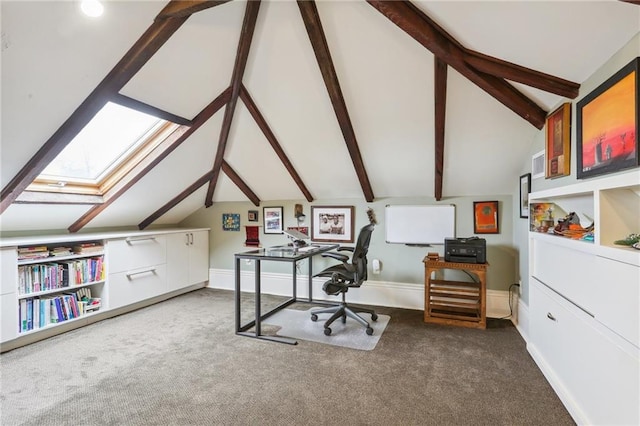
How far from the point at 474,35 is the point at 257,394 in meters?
2.68

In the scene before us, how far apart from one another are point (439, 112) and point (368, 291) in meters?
2.41

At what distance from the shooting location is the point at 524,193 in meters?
3.11

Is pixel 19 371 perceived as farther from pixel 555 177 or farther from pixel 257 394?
pixel 555 177

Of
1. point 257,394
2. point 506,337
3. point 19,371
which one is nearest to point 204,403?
point 257,394

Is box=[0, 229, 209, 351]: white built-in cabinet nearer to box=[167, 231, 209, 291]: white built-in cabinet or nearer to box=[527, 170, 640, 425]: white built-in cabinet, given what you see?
box=[167, 231, 209, 291]: white built-in cabinet

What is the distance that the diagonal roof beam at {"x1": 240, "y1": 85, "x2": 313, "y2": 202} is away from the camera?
9.87ft

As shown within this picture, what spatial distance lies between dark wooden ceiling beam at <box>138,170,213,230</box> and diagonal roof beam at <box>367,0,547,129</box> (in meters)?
2.95

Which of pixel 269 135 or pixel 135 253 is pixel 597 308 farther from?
pixel 135 253

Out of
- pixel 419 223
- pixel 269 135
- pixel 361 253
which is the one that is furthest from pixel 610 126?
pixel 269 135

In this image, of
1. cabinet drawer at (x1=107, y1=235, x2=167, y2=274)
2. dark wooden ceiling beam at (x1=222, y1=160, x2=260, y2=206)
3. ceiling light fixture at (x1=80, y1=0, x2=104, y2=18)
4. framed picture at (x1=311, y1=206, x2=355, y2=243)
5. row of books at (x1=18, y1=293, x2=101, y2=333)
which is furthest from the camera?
framed picture at (x1=311, y1=206, x2=355, y2=243)

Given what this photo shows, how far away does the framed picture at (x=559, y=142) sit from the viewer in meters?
2.14

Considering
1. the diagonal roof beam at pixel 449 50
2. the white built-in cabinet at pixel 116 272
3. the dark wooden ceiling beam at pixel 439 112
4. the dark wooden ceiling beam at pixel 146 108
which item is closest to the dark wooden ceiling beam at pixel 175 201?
the white built-in cabinet at pixel 116 272

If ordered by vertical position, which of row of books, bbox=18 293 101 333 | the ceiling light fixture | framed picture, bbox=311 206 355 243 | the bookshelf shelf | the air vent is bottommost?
row of books, bbox=18 293 101 333

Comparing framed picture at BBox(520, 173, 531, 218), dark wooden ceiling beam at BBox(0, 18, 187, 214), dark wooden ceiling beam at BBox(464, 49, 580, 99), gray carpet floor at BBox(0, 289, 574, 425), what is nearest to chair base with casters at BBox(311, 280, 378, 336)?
gray carpet floor at BBox(0, 289, 574, 425)
